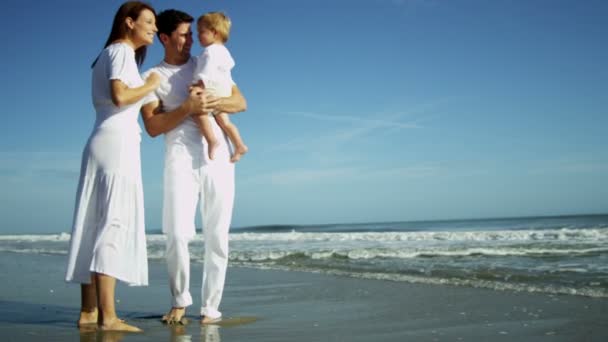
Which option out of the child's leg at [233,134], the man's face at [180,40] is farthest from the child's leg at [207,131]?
the man's face at [180,40]

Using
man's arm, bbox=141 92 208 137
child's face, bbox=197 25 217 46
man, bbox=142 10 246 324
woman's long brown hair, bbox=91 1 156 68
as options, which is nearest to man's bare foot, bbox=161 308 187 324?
man, bbox=142 10 246 324

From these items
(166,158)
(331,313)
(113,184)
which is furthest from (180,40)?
(331,313)

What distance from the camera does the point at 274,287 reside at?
5.64 m

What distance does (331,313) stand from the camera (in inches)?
154

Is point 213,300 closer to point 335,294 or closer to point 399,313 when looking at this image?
point 399,313

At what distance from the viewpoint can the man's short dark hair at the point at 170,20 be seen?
11.6 feet

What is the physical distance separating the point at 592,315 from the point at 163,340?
2791 mm

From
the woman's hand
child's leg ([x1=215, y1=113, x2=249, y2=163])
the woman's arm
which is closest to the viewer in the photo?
the woman's arm

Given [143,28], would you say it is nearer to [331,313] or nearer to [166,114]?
[166,114]

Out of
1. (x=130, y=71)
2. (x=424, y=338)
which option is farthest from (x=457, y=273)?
(x=130, y=71)

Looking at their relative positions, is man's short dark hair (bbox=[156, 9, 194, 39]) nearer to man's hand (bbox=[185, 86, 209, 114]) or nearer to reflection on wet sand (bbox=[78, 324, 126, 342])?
man's hand (bbox=[185, 86, 209, 114])

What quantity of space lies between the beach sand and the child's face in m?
1.81

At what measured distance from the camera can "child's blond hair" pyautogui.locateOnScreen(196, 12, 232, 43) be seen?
3566mm

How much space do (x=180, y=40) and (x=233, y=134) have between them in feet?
2.28
